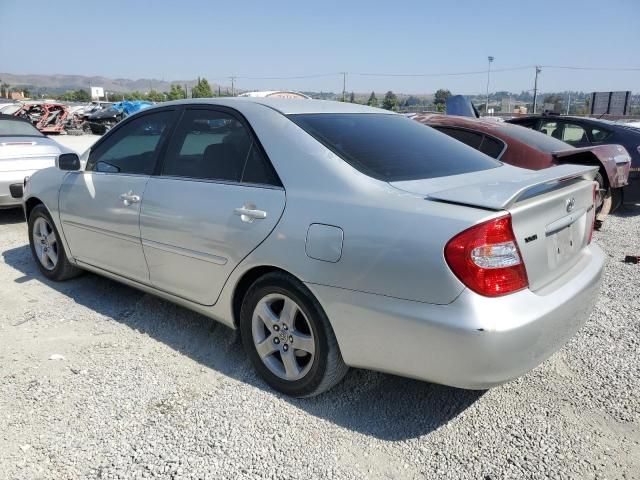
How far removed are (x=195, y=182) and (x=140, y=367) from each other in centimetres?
117

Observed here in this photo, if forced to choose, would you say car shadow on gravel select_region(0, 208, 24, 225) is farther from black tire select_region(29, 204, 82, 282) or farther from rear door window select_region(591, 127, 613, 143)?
rear door window select_region(591, 127, 613, 143)

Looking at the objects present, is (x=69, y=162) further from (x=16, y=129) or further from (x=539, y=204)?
(x=16, y=129)

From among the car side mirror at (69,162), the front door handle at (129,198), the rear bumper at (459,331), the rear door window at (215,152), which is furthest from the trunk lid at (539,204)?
the car side mirror at (69,162)

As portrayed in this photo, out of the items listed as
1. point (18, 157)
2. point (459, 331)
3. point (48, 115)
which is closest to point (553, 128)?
point (459, 331)

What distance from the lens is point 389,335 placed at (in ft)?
7.48

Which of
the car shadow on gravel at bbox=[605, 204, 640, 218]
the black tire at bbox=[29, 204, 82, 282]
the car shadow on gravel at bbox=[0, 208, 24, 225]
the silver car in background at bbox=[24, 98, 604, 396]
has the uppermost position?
the silver car in background at bbox=[24, 98, 604, 396]

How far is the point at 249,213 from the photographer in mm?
2711

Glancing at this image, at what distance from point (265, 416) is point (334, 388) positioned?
455 mm

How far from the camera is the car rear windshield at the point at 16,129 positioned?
745cm

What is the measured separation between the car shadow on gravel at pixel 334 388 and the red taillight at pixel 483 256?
876mm

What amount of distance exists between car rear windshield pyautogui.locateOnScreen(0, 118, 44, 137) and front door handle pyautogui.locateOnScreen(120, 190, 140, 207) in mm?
5055

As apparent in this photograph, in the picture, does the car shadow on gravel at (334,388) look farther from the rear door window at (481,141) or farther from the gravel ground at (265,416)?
the rear door window at (481,141)

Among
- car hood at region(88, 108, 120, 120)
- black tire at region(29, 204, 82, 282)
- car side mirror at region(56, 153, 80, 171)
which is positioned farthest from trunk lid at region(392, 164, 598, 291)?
car hood at region(88, 108, 120, 120)

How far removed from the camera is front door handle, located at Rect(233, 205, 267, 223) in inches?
105
